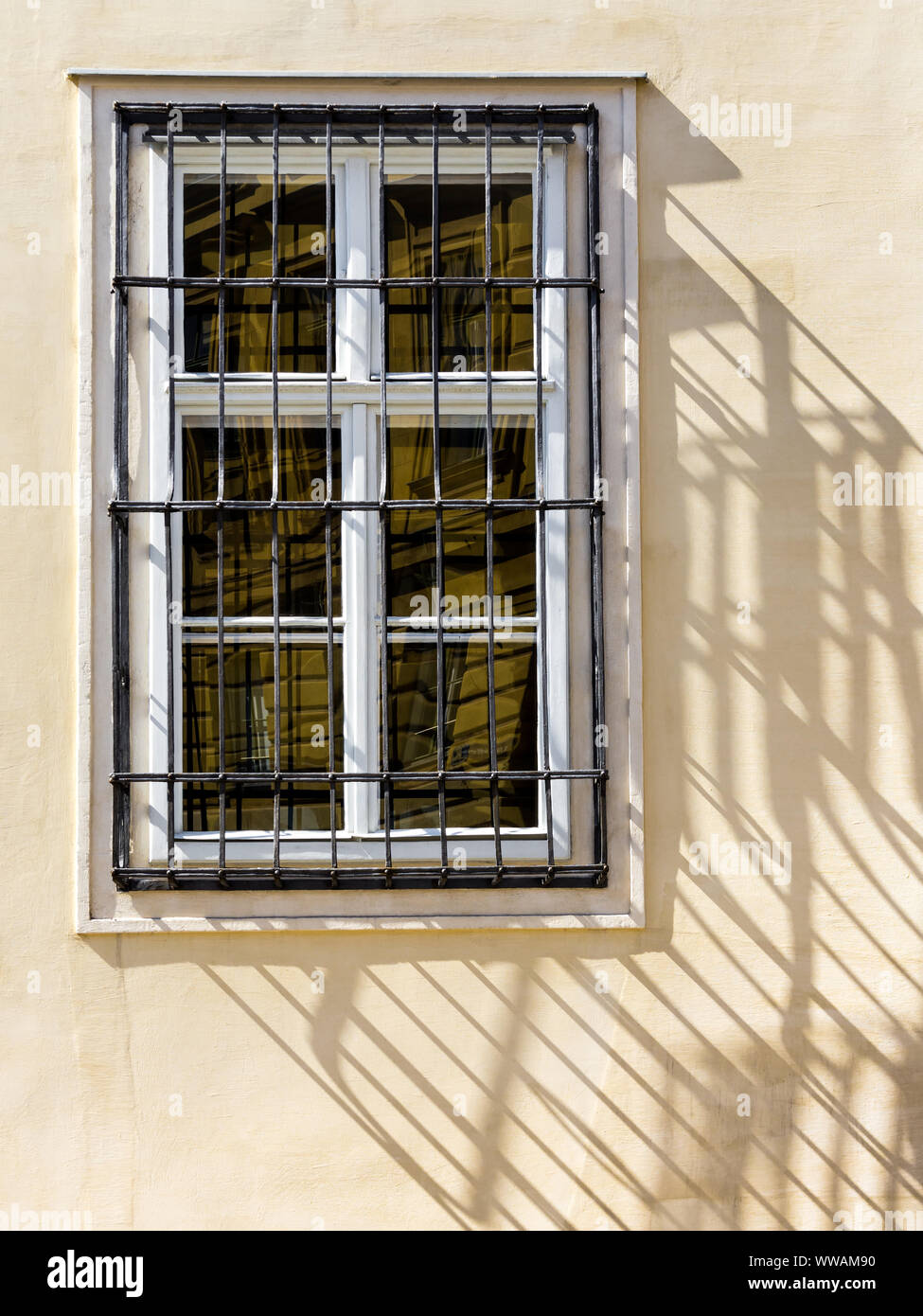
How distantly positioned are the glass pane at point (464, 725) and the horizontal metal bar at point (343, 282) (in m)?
1.01

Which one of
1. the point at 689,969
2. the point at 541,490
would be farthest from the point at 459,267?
the point at 689,969

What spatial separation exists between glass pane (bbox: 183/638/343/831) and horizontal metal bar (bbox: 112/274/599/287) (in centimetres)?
101

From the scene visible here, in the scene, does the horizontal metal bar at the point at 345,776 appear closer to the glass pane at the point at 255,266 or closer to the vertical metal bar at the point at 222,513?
the vertical metal bar at the point at 222,513

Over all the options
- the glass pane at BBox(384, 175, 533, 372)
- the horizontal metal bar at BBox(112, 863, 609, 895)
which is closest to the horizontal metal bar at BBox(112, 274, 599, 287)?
the glass pane at BBox(384, 175, 533, 372)

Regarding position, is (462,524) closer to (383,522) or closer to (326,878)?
(383,522)

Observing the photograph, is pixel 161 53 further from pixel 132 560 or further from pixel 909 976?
pixel 909 976

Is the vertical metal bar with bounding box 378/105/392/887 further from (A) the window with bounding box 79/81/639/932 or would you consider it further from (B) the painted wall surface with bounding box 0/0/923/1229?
(B) the painted wall surface with bounding box 0/0/923/1229

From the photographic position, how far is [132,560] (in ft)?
9.44

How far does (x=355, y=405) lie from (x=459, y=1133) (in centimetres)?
209

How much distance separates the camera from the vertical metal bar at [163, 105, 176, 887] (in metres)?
2.80

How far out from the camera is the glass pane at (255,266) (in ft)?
9.73

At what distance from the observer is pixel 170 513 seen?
2.87m

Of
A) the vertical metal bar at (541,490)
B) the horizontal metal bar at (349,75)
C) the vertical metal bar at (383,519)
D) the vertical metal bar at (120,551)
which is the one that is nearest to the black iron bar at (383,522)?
the vertical metal bar at (383,519)
